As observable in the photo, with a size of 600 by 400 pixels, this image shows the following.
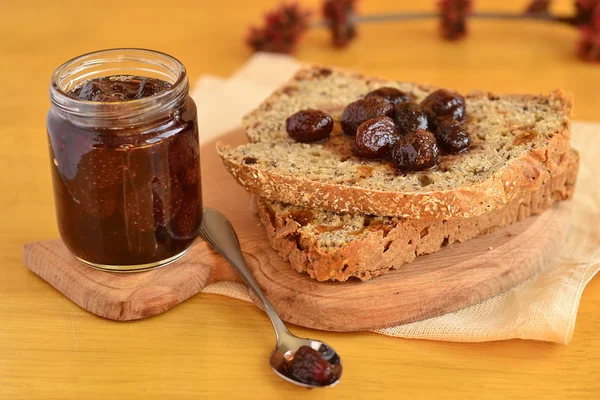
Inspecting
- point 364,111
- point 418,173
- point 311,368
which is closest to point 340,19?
point 364,111

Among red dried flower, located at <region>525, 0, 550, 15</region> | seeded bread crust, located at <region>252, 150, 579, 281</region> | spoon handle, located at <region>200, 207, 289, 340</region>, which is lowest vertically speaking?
spoon handle, located at <region>200, 207, 289, 340</region>

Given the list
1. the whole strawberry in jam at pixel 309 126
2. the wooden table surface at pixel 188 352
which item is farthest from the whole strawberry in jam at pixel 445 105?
the wooden table surface at pixel 188 352

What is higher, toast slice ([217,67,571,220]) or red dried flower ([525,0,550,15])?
toast slice ([217,67,571,220])

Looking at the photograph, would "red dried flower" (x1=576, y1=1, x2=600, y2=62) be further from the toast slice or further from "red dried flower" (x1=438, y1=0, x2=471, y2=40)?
the toast slice

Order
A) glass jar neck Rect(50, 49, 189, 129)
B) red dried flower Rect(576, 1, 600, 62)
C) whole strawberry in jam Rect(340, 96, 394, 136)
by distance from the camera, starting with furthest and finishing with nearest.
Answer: red dried flower Rect(576, 1, 600, 62), whole strawberry in jam Rect(340, 96, 394, 136), glass jar neck Rect(50, 49, 189, 129)

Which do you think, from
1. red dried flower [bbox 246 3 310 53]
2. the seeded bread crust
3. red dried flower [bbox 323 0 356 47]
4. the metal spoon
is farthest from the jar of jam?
red dried flower [bbox 323 0 356 47]

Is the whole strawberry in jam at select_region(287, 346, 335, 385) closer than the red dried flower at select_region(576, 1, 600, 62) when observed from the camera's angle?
Yes

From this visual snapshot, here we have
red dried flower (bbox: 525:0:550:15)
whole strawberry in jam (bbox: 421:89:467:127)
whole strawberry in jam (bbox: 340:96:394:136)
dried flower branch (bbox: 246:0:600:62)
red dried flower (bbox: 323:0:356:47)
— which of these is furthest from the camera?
red dried flower (bbox: 525:0:550:15)

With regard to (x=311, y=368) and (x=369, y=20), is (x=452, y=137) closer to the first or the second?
(x=311, y=368)
